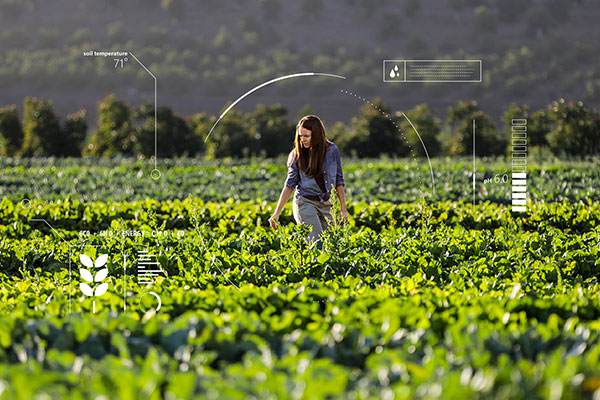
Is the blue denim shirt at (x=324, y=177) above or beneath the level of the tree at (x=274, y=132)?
beneath

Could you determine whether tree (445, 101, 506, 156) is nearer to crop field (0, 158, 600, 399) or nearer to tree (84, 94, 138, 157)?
tree (84, 94, 138, 157)

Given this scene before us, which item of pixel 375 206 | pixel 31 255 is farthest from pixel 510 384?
pixel 375 206

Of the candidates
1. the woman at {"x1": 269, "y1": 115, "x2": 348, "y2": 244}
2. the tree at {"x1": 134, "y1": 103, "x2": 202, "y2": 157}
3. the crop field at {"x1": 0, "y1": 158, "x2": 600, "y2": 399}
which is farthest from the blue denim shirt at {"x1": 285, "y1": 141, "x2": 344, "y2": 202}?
the tree at {"x1": 134, "y1": 103, "x2": 202, "y2": 157}

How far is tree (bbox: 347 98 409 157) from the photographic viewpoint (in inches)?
1529

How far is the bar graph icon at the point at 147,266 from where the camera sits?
604 centimetres

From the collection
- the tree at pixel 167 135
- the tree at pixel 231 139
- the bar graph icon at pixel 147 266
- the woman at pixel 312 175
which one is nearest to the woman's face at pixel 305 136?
the woman at pixel 312 175

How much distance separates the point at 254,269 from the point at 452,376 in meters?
3.61

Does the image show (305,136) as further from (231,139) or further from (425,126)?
(425,126)

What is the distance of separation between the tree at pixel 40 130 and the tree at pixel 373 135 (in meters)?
22.0

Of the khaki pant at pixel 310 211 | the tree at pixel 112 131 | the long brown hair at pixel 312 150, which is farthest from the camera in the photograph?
the tree at pixel 112 131

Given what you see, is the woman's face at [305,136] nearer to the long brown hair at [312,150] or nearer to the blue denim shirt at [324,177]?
the long brown hair at [312,150]

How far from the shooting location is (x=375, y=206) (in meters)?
11.2

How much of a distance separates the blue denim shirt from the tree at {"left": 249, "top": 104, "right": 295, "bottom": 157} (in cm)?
3407

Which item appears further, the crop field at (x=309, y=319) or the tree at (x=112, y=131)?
the tree at (x=112, y=131)
